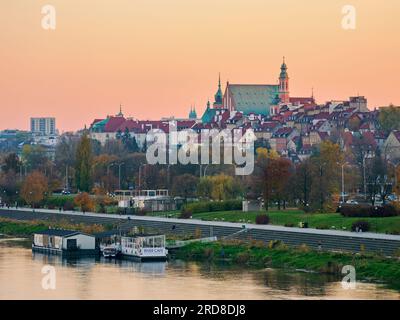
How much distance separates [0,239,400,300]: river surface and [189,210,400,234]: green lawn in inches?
255

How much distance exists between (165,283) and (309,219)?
14.3 meters

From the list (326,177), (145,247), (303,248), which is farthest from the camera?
(326,177)

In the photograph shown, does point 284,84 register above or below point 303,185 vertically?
above

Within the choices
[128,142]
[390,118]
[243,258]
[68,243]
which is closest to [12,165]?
[128,142]

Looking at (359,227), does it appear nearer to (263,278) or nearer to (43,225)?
(263,278)

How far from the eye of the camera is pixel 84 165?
290 feet

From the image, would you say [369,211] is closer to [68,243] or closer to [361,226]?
[361,226]

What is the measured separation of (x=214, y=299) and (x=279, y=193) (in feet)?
83.8

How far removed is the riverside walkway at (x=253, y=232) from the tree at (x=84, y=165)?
1086 cm

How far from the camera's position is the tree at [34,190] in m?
84.4

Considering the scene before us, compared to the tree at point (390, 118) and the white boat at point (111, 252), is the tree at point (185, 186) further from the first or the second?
the tree at point (390, 118)

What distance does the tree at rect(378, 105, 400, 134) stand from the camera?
441 feet

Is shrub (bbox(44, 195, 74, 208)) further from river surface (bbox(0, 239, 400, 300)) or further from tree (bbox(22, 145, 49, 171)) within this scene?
river surface (bbox(0, 239, 400, 300))
